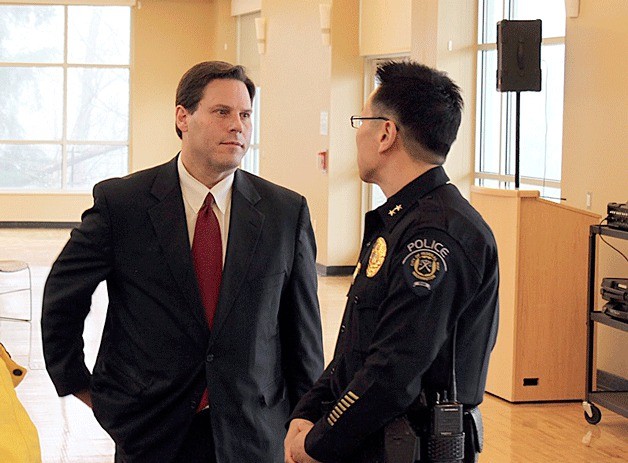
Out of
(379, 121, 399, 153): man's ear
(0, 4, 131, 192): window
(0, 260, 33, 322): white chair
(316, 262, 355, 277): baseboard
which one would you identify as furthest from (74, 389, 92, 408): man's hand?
(0, 4, 131, 192): window

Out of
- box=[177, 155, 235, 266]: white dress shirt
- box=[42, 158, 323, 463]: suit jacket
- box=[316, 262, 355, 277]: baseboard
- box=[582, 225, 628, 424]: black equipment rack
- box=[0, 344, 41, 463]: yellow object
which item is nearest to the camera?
box=[0, 344, 41, 463]: yellow object

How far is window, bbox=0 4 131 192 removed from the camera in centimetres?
1756

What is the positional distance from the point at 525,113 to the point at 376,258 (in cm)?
644

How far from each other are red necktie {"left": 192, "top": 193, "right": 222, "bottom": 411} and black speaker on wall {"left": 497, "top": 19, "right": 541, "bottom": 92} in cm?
467

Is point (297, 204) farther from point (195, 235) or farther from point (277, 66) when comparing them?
point (277, 66)

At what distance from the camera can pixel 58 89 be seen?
17.7 m

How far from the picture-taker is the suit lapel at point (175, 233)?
2588mm

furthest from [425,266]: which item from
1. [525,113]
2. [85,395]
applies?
[525,113]

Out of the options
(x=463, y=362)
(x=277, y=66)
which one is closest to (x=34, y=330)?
(x=277, y=66)

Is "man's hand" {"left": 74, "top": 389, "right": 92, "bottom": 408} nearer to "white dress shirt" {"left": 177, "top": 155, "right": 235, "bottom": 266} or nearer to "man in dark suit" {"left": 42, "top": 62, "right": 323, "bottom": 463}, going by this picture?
"man in dark suit" {"left": 42, "top": 62, "right": 323, "bottom": 463}

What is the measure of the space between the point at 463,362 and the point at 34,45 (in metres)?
16.5

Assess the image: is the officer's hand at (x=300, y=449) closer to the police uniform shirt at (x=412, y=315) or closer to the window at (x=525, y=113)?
the police uniform shirt at (x=412, y=315)

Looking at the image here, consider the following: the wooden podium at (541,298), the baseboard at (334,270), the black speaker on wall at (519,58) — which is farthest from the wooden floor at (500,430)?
the baseboard at (334,270)

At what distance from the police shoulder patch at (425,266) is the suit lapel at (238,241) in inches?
26.1
